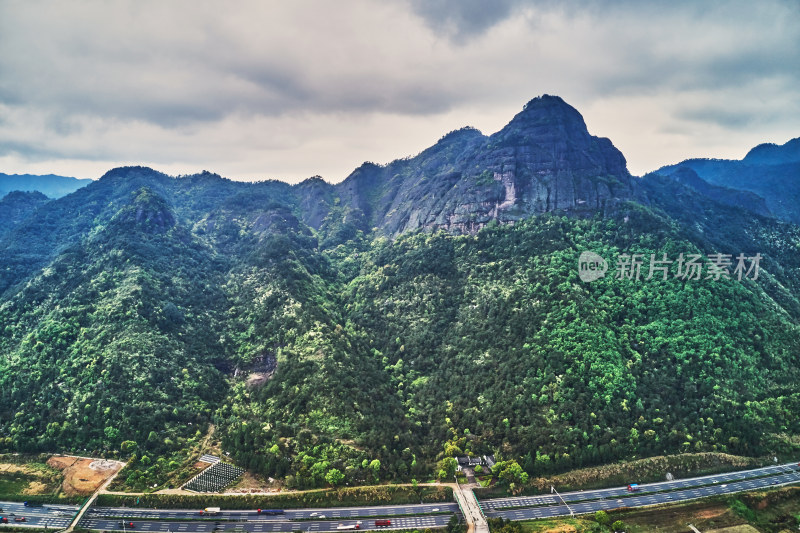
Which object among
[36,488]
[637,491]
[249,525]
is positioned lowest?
[249,525]

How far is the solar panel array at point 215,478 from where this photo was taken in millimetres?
128250

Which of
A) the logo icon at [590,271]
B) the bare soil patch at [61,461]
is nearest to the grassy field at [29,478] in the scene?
the bare soil patch at [61,461]

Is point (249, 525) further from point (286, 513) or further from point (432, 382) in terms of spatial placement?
point (432, 382)

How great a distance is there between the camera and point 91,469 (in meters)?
133

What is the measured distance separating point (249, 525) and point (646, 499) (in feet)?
352

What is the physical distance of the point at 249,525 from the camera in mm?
116125

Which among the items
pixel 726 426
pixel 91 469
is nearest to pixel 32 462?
pixel 91 469

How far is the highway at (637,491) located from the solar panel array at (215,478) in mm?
Result: 74801

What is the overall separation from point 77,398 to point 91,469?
30.1 metres

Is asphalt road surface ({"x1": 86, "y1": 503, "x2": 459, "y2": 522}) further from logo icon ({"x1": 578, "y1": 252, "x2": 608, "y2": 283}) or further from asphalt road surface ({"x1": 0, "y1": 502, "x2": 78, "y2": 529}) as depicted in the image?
logo icon ({"x1": 578, "y1": 252, "x2": 608, "y2": 283})

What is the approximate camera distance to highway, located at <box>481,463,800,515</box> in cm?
12225

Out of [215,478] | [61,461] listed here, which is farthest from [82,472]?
[215,478]

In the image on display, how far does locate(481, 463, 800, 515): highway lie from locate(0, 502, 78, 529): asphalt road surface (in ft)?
367

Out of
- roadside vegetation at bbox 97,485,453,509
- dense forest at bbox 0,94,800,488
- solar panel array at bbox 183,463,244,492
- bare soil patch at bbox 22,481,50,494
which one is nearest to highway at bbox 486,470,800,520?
dense forest at bbox 0,94,800,488
